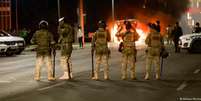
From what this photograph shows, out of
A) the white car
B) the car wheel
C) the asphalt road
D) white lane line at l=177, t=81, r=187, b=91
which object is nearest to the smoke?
the white car

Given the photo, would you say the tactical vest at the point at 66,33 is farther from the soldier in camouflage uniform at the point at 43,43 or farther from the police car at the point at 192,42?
the police car at the point at 192,42

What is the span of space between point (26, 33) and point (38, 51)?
27.3m

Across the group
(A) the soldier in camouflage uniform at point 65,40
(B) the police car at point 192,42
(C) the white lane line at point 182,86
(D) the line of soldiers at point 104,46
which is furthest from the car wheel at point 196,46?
(C) the white lane line at point 182,86

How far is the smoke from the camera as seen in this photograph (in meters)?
66.8

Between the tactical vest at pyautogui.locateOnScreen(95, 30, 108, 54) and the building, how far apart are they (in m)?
37.2

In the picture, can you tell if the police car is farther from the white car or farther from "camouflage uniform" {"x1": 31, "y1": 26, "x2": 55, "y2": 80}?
"camouflage uniform" {"x1": 31, "y1": 26, "x2": 55, "y2": 80}

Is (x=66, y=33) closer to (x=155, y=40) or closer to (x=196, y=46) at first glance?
(x=155, y=40)

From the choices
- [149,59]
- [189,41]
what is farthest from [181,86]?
[189,41]

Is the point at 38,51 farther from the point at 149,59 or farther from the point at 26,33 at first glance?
the point at 26,33

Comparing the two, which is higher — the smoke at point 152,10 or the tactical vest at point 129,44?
the smoke at point 152,10

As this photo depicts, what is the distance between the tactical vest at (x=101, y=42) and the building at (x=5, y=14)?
37.2 m

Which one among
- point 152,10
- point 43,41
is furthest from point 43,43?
point 152,10

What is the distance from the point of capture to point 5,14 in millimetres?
52375

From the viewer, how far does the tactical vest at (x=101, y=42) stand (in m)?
15.0
